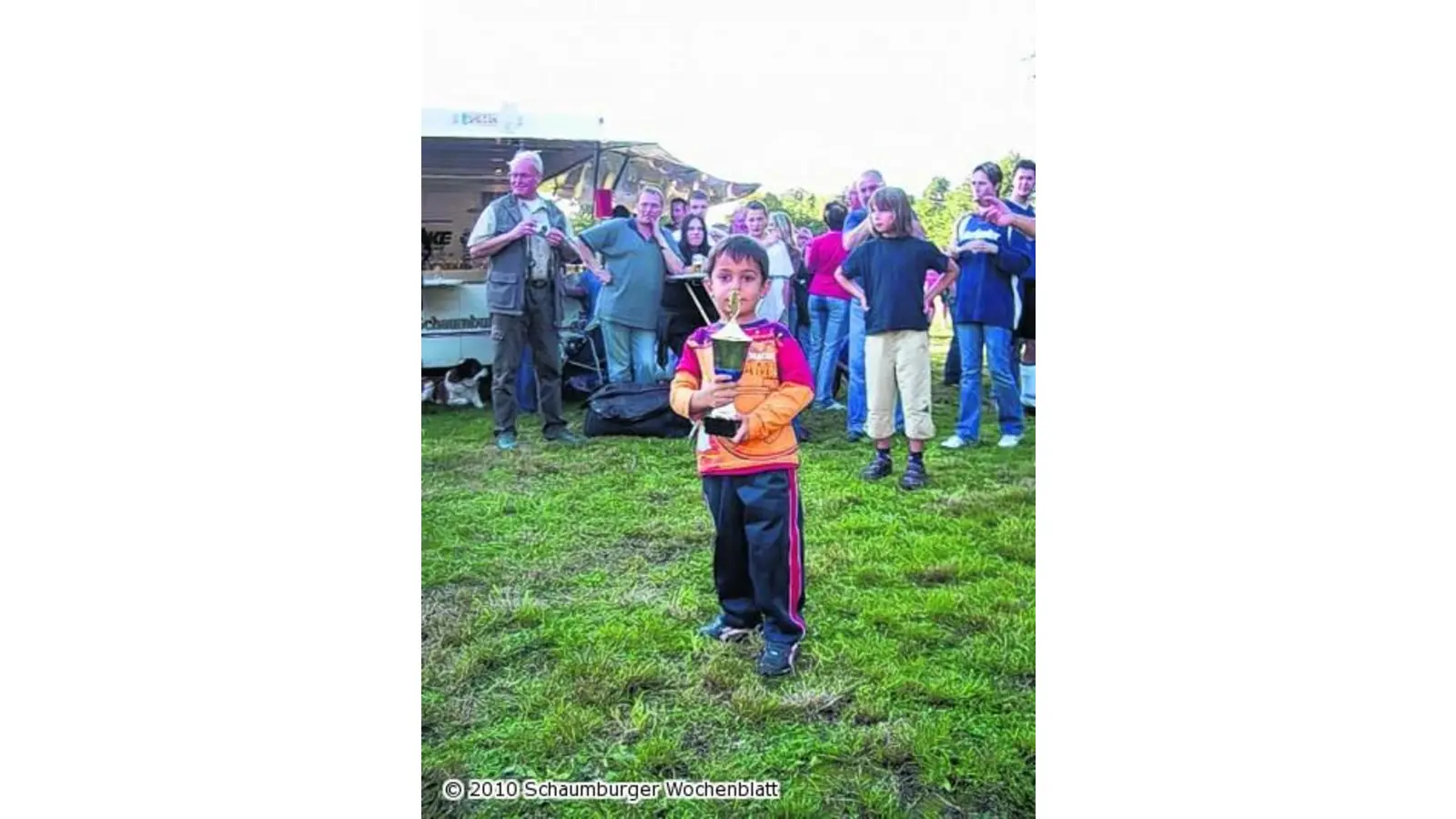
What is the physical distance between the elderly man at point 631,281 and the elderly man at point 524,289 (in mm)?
118

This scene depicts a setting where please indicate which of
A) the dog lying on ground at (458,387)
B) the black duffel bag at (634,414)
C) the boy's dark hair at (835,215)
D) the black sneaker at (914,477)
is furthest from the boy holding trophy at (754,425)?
the dog lying on ground at (458,387)

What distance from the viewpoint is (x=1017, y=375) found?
364cm

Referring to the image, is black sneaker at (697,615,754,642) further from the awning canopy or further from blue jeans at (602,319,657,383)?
the awning canopy

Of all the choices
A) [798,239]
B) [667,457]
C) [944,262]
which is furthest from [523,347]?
[944,262]

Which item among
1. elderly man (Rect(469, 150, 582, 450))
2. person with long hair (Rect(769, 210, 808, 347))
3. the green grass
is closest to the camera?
the green grass

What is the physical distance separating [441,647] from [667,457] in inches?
35.9

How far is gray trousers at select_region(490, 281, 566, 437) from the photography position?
12.2 feet

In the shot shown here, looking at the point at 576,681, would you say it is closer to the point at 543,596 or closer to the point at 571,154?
the point at 543,596

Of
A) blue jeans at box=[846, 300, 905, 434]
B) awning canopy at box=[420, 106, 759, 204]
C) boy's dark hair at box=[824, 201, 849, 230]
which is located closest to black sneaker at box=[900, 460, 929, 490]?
blue jeans at box=[846, 300, 905, 434]

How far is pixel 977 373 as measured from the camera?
3697 millimetres

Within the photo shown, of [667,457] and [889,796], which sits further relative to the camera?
[667,457]

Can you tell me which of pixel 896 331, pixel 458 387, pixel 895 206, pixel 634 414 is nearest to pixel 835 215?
pixel 895 206

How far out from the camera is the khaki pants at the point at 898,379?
368 cm

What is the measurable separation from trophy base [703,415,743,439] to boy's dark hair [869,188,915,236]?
0.78 meters
